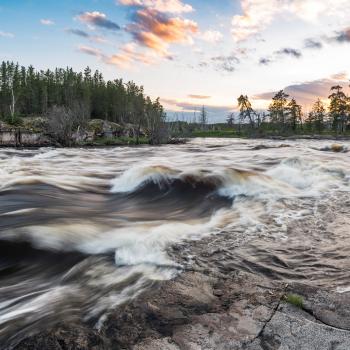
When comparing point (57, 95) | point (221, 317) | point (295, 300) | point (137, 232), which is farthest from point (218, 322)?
point (57, 95)

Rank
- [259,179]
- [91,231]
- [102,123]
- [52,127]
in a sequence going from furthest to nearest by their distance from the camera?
[102,123]
[52,127]
[259,179]
[91,231]

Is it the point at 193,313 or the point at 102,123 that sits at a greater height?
the point at 102,123

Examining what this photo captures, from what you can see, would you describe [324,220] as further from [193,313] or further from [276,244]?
[193,313]

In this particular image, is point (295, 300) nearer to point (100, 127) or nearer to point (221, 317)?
point (221, 317)

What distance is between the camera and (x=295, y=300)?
406 centimetres

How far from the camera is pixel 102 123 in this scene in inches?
2447

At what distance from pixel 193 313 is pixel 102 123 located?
198 ft

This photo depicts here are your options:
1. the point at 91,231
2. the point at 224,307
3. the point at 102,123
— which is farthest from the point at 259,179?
the point at 102,123

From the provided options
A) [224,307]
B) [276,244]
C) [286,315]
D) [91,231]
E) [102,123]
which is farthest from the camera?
[102,123]

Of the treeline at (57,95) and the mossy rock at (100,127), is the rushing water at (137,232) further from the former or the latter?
the treeline at (57,95)

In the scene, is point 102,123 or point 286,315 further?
point 102,123

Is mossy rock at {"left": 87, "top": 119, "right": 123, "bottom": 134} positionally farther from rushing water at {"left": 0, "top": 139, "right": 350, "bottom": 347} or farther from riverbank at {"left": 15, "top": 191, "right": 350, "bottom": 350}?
riverbank at {"left": 15, "top": 191, "right": 350, "bottom": 350}

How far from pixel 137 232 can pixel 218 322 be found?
3666 millimetres

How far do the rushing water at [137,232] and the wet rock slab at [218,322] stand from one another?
31 cm
